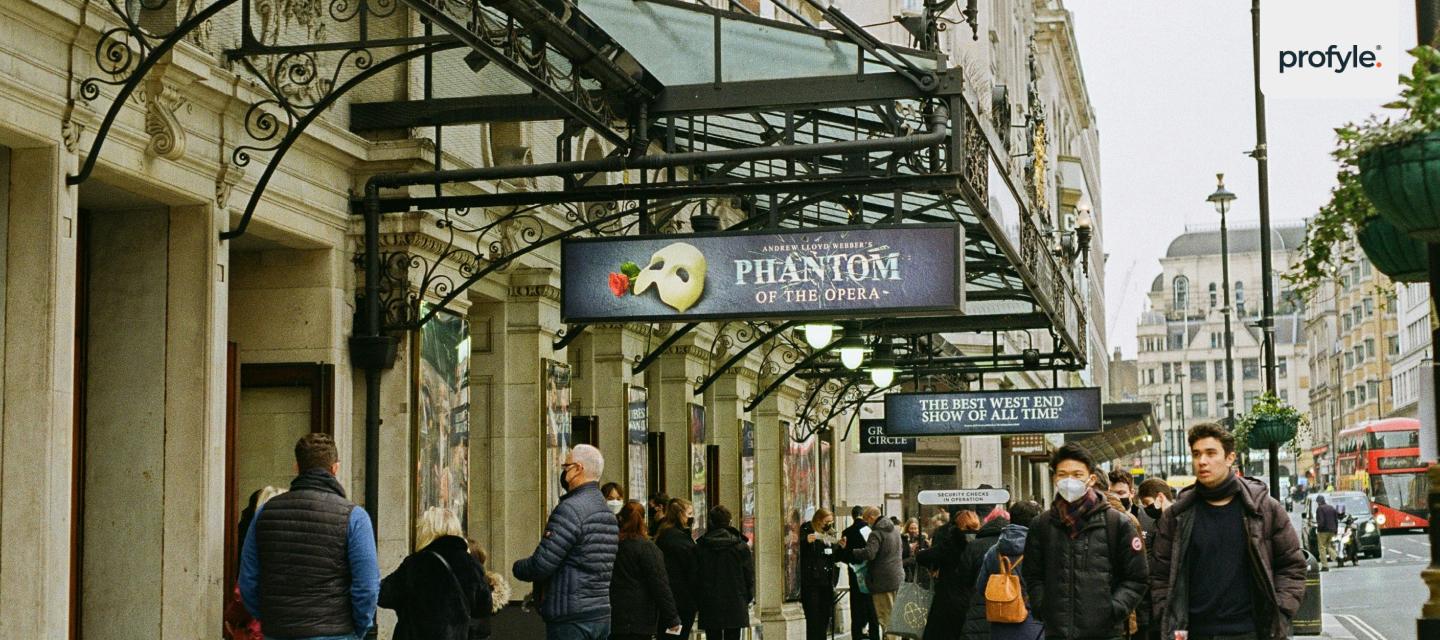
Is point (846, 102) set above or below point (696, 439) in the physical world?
above

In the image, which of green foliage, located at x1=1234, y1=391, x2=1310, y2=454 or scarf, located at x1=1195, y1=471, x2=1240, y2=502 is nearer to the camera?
scarf, located at x1=1195, y1=471, x2=1240, y2=502

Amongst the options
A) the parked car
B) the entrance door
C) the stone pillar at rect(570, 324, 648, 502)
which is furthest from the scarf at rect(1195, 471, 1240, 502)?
the parked car

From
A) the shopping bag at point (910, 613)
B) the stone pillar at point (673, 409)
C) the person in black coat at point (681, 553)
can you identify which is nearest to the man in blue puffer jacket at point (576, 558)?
the person in black coat at point (681, 553)

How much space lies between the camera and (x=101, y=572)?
9.68 metres

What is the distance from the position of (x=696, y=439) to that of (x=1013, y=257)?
672 centimetres

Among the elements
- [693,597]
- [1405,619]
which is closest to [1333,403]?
[1405,619]

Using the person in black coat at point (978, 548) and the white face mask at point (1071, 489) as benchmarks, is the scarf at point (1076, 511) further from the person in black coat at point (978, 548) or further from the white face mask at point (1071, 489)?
the person in black coat at point (978, 548)

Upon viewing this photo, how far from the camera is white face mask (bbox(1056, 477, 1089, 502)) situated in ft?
28.0

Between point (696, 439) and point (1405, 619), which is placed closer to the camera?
point (696, 439)

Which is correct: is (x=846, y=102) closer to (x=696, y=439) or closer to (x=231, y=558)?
(x=231, y=558)

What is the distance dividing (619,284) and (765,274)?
3.15 ft

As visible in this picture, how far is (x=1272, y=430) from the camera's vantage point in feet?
81.8

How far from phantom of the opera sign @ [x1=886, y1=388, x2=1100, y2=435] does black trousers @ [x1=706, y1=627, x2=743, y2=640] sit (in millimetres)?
5146

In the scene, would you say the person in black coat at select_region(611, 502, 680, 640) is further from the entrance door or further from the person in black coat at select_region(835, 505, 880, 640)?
the person in black coat at select_region(835, 505, 880, 640)
